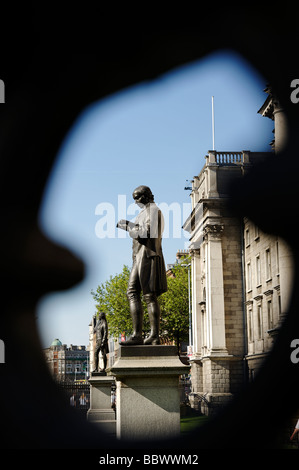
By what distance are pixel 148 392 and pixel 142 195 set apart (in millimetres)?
2588

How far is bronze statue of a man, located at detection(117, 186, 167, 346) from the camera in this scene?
7.70 metres

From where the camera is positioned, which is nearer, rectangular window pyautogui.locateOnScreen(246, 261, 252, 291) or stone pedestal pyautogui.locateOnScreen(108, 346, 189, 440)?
stone pedestal pyautogui.locateOnScreen(108, 346, 189, 440)

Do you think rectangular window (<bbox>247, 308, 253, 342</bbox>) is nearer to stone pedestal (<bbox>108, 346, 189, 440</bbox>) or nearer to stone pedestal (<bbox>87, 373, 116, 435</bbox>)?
stone pedestal (<bbox>87, 373, 116, 435</bbox>)

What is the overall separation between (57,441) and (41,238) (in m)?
2.12

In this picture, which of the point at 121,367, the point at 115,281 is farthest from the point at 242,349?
the point at 121,367

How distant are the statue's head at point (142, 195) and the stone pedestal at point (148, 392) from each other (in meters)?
1.96

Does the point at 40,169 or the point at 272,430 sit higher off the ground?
the point at 40,169

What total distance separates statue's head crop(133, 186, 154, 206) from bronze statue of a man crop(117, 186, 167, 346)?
0.14 meters

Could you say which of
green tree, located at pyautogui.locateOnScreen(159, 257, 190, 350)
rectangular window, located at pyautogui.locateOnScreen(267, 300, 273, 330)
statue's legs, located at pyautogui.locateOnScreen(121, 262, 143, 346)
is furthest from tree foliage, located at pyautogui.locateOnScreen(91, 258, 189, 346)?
statue's legs, located at pyautogui.locateOnScreen(121, 262, 143, 346)

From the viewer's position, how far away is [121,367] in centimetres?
726

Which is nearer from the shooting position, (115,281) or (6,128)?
(6,128)

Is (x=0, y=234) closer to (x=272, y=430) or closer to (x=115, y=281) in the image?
(x=272, y=430)
